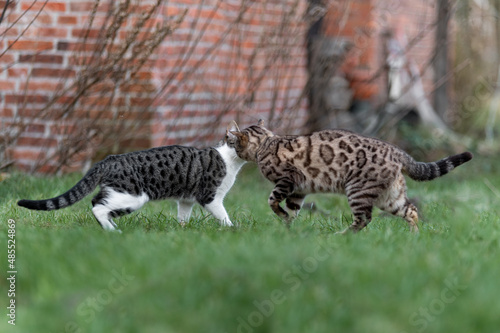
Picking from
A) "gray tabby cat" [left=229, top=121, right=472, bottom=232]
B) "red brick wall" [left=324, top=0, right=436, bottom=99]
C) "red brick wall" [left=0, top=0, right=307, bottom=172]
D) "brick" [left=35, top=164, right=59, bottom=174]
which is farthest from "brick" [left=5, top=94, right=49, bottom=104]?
"red brick wall" [left=324, top=0, right=436, bottom=99]

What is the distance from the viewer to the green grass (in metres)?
3.71

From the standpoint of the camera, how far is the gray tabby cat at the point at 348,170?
5.77m

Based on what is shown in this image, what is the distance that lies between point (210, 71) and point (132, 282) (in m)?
5.70

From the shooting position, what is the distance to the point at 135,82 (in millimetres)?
8531

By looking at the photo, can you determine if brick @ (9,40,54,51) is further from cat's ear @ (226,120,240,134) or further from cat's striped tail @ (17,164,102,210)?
cat's striped tail @ (17,164,102,210)

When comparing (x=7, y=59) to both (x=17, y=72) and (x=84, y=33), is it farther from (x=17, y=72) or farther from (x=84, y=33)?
(x=84, y=33)

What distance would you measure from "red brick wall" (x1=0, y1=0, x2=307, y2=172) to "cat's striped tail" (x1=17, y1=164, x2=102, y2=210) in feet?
8.38

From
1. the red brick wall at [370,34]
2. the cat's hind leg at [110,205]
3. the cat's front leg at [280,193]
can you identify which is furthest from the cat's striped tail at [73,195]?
the red brick wall at [370,34]

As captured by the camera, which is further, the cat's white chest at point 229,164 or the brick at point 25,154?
the brick at point 25,154

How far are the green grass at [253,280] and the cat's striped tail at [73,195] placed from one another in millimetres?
190

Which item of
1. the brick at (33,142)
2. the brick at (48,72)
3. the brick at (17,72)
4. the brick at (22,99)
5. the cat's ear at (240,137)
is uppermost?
the cat's ear at (240,137)

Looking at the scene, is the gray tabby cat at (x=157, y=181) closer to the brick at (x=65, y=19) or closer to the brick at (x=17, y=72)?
the brick at (x=65, y=19)

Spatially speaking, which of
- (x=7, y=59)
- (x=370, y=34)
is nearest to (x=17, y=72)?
(x=7, y=59)

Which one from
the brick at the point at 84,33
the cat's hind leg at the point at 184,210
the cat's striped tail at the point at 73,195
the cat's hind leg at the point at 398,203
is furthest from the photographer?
the brick at the point at 84,33
